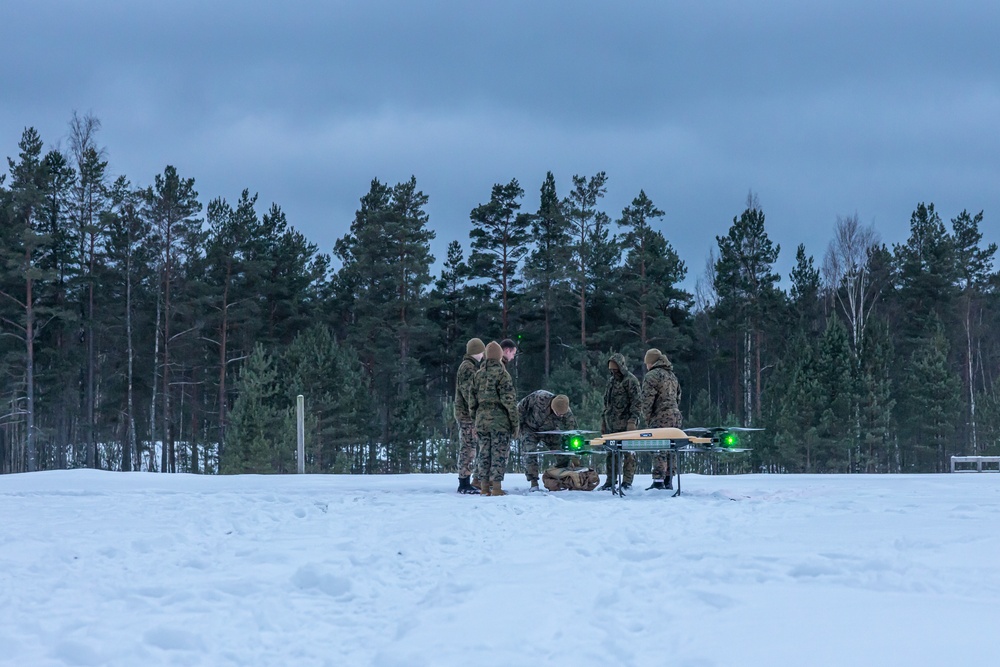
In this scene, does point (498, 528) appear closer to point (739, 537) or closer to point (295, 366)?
point (739, 537)

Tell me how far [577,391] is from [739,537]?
36.6 meters

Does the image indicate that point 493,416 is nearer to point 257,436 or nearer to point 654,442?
point 654,442

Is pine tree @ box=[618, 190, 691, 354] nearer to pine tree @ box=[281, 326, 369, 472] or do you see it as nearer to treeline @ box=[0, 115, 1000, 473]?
treeline @ box=[0, 115, 1000, 473]

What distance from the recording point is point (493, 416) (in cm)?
1283

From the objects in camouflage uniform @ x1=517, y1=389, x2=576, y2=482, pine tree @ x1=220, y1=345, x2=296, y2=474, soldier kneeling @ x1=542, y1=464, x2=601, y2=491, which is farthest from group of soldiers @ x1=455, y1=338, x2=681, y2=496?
pine tree @ x1=220, y1=345, x2=296, y2=474

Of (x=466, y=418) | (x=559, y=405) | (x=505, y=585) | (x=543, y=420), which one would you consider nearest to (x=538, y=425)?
(x=543, y=420)

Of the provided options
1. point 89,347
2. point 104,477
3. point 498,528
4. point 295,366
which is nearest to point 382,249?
point 295,366

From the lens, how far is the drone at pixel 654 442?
40.7 feet

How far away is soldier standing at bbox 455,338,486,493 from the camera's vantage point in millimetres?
13281

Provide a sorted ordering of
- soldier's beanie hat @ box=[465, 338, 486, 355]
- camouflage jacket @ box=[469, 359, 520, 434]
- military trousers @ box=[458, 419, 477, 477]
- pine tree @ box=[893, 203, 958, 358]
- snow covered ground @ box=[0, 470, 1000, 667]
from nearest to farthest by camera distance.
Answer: snow covered ground @ box=[0, 470, 1000, 667]
camouflage jacket @ box=[469, 359, 520, 434]
soldier's beanie hat @ box=[465, 338, 486, 355]
military trousers @ box=[458, 419, 477, 477]
pine tree @ box=[893, 203, 958, 358]

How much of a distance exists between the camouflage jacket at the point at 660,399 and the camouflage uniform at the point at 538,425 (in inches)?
47.6

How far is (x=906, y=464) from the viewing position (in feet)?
172

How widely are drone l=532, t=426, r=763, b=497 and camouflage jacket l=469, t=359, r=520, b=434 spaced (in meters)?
0.71

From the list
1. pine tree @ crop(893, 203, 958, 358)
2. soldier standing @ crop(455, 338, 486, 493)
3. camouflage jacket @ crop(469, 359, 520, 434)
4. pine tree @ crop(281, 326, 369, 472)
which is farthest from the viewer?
pine tree @ crop(893, 203, 958, 358)
